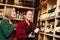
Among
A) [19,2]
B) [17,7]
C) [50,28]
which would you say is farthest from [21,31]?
[19,2]

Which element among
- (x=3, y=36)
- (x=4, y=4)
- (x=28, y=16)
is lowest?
(x=3, y=36)

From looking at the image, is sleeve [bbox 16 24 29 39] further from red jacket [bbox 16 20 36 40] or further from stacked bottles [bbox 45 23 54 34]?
stacked bottles [bbox 45 23 54 34]

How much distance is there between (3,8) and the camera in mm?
3775

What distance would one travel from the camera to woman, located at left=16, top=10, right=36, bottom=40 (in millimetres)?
2943

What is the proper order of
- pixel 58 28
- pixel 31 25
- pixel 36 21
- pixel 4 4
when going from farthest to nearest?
pixel 36 21 → pixel 4 4 → pixel 31 25 → pixel 58 28

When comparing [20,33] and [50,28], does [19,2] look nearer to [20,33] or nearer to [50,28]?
[20,33]

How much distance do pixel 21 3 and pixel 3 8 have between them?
493mm

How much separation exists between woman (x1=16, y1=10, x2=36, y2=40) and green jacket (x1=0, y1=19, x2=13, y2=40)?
0.26 meters

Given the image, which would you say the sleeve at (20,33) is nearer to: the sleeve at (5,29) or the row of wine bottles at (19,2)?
the sleeve at (5,29)

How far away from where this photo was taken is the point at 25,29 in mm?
3025

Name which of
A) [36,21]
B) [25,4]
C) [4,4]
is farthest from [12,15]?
[36,21]

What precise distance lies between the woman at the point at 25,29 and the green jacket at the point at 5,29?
258mm

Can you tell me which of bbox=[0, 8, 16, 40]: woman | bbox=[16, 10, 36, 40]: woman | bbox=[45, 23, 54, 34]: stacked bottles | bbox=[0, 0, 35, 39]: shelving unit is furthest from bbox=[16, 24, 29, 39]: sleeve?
bbox=[0, 0, 35, 39]: shelving unit

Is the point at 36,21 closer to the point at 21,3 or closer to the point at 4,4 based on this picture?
the point at 21,3
